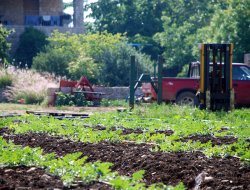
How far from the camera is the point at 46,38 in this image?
201ft

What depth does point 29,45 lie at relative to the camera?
61625mm

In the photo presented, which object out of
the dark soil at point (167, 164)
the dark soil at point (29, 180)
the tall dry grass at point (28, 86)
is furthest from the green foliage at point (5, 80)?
the dark soil at point (29, 180)

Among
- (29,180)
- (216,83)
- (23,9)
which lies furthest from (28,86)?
(29,180)

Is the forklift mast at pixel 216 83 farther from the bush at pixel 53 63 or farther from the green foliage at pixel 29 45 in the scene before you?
the green foliage at pixel 29 45

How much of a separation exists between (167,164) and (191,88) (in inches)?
875

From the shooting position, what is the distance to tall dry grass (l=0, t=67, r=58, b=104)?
41.8m

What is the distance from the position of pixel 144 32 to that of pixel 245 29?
93.7 ft

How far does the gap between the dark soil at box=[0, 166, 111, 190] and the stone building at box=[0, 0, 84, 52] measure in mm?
52829

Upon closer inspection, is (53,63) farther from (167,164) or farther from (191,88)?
(167,164)

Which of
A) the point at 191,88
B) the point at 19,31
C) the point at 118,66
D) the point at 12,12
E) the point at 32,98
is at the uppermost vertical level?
the point at 12,12

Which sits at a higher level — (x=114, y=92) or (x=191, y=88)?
(x=191, y=88)

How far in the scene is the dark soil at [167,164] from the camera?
41.0 ft

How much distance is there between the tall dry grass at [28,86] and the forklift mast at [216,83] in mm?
12607

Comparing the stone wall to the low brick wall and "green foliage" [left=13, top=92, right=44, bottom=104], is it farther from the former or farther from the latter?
"green foliage" [left=13, top=92, right=44, bottom=104]
